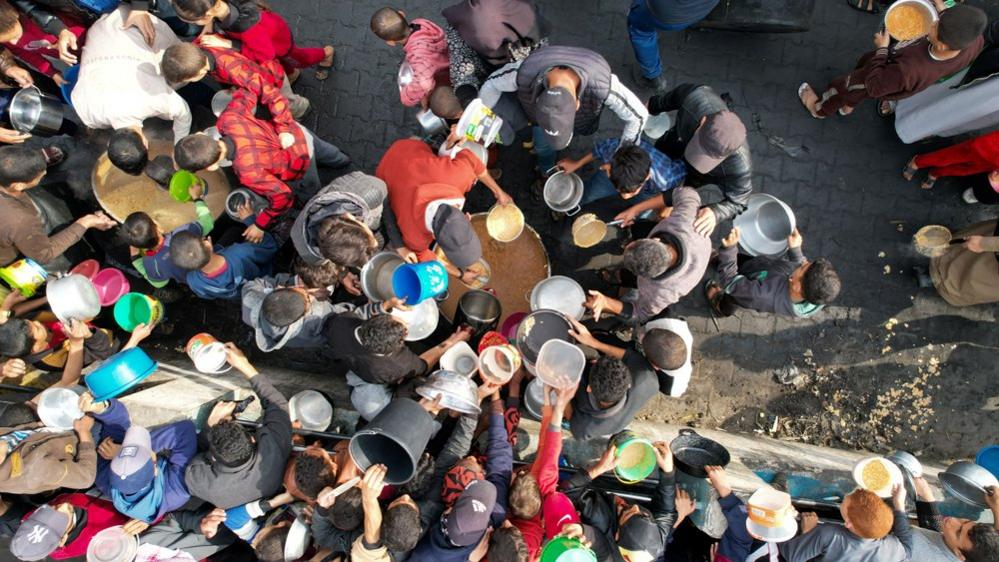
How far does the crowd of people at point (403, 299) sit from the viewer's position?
4406 millimetres

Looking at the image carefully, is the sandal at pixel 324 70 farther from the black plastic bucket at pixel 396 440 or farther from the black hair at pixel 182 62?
the black plastic bucket at pixel 396 440

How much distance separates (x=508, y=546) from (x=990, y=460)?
4.21 meters

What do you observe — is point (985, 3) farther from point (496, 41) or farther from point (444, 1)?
point (444, 1)

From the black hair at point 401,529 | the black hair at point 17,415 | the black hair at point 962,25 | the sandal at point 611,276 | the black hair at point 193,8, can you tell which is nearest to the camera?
the black hair at point 401,529

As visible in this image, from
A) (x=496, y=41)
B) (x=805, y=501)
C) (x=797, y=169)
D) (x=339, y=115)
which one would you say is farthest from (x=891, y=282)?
(x=339, y=115)

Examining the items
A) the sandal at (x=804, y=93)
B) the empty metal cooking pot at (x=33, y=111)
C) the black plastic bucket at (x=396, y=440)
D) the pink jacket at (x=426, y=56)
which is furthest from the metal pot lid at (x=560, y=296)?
the empty metal cooking pot at (x=33, y=111)

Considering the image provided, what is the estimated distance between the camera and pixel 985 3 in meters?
6.16

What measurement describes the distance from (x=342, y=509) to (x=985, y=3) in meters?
7.80

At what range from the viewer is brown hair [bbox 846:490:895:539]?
13.5 ft

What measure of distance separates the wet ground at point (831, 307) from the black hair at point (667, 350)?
1748mm

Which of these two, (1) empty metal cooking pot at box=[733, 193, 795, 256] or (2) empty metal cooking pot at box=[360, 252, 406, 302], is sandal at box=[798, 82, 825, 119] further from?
(2) empty metal cooking pot at box=[360, 252, 406, 302]

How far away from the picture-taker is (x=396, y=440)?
3.88m

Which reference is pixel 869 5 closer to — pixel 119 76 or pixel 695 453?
pixel 695 453

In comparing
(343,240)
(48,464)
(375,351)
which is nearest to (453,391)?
(375,351)
